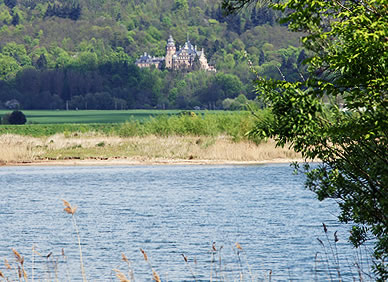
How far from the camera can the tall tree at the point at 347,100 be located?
7828 millimetres

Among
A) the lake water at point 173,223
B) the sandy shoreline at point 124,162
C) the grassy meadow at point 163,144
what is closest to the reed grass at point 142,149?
the grassy meadow at point 163,144

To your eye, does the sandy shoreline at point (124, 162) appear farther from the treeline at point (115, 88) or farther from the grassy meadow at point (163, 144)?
the treeline at point (115, 88)

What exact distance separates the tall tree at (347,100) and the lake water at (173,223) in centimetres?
111

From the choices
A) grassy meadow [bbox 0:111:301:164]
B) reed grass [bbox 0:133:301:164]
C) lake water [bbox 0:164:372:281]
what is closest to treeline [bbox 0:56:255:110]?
grassy meadow [bbox 0:111:301:164]

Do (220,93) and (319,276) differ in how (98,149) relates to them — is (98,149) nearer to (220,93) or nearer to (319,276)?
(319,276)

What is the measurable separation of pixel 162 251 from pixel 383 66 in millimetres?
11547

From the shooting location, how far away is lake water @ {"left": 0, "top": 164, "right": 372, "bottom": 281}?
16.3 m

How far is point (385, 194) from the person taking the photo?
9.43 metres

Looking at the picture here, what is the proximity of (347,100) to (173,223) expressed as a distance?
15.6 metres

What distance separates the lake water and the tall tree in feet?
3.64

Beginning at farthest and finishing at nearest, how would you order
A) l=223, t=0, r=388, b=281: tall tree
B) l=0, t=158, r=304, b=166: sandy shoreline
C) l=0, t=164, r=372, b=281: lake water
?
l=0, t=158, r=304, b=166: sandy shoreline → l=0, t=164, r=372, b=281: lake water → l=223, t=0, r=388, b=281: tall tree

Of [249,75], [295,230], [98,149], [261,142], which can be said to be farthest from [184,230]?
[249,75]

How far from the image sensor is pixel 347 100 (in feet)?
28.2

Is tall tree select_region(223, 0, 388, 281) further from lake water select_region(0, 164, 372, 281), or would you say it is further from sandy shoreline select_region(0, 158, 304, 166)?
sandy shoreline select_region(0, 158, 304, 166)
